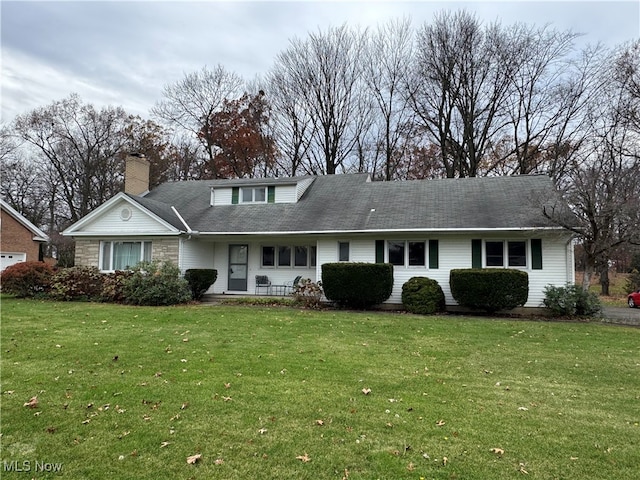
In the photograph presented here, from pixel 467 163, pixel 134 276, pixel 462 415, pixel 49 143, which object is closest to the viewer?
pixel 462 415

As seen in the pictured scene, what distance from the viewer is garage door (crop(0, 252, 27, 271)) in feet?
69.1

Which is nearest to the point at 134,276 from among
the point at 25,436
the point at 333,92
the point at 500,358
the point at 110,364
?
the point at 110,364

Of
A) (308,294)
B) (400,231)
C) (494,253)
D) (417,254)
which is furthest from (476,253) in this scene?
(308,294)

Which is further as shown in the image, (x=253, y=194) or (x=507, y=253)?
(x=253, y=194)

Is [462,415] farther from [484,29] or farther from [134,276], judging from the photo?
[484,29]

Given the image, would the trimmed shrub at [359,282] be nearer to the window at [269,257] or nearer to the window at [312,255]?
the window at [312,255]

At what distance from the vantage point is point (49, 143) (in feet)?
104

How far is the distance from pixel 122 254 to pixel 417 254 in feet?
39.5

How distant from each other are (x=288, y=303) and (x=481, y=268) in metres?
6.85

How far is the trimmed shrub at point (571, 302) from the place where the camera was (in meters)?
12.5

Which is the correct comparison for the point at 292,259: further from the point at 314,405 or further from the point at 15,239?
the point at 15,239

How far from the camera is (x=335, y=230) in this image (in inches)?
590

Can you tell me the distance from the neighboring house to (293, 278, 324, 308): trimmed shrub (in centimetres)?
1662

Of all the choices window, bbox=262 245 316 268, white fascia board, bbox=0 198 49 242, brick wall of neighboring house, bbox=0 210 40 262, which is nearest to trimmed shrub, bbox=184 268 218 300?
window, bbox=262 245 316 268
